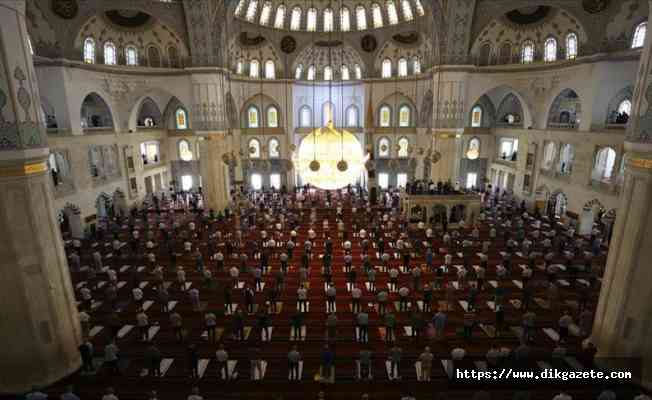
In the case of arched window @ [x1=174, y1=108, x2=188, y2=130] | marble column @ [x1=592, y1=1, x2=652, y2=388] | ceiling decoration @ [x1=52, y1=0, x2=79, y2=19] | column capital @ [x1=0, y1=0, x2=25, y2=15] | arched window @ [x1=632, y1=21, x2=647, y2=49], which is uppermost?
ceiling decoration @ [x1=52, y1=0, x2=79, y2=19]

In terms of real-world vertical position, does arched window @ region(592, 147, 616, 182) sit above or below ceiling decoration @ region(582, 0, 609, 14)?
below

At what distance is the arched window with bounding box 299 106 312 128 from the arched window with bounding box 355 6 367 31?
7084 millimetres

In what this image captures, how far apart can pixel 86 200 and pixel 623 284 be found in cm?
2111

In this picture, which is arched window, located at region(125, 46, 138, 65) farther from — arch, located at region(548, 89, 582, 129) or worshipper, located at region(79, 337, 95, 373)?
arch, located at region(548, 89, 582, 129)

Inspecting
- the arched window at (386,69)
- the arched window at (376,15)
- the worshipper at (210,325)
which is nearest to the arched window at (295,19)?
the arched window at (376,15)

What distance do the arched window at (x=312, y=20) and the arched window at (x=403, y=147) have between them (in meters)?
10.7

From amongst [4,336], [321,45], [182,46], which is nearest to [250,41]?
[321,45]

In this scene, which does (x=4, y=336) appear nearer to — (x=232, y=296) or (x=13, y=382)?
(x=13, y=382)

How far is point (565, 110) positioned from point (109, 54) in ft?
86.8

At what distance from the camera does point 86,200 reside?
1752 cm

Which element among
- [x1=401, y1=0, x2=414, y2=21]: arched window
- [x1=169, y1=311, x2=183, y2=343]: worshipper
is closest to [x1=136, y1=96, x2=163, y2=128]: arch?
[x1=401, y1=0, x2=414, y2=21]: arched window

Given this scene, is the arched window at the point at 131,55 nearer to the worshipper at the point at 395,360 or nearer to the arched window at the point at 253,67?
the arched window at the point at 253,67

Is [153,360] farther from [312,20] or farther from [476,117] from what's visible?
[476,117]

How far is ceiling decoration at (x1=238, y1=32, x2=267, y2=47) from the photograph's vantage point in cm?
2447
